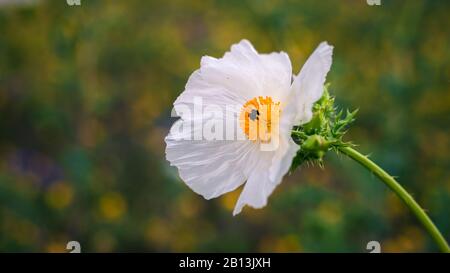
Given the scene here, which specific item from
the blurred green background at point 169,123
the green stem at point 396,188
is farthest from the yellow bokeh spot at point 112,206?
the green stem at point 396,188

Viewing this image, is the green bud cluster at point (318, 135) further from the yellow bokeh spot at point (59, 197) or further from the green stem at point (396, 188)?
the yellow bokeh spot at point (59, 197)

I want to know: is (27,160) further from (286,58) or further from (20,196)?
(286,58)

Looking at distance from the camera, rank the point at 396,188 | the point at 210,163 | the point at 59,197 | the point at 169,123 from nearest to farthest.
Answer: the point at 396,188 < the point at 210,163 < the point at 59,197 < the point at 169,123

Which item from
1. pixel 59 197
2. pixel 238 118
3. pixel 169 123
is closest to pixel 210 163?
pixel 238 118

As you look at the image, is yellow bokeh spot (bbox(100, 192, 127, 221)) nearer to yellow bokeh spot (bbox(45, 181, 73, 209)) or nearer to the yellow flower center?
yellow bokeh spot (bbox(45, 181, 73, 209))

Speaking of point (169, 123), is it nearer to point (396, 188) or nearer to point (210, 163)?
point (210, 163)
